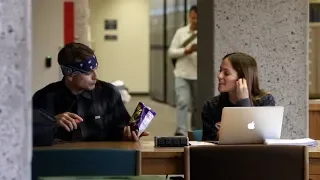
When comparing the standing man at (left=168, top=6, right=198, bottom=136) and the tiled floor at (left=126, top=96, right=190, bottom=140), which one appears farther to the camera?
the tiled floor at (left=126, top=96, right=190, bottom=140)

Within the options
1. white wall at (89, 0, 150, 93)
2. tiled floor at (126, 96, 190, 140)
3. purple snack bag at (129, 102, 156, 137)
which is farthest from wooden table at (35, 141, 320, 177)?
white wall at (89, 0, 150, 93)

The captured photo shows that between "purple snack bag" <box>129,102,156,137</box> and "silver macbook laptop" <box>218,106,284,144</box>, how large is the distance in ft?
1.71

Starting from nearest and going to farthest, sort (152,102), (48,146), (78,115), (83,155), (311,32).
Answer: (83,155), (48,146), (78,115), (311,32), (152,102)

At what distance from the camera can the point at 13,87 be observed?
2045mm

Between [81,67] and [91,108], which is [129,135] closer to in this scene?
[91,108]

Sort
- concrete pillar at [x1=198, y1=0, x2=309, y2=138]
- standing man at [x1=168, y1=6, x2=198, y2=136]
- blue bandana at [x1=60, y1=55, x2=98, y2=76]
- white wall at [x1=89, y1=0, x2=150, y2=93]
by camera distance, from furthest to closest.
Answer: white wall at [x1=89, y1=0, x2=150, y2=93], standing man at [x1=168, y1=6, x2=198, y2=136], concrete pillar at [x1=198, y1=0, x2=309, y2=138], blue bandana at [x1=60, y1=55, x2=98, y2=76]

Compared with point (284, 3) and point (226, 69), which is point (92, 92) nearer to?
point (226, 69)

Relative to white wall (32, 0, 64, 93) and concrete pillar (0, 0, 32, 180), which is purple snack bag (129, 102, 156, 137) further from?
white wall (32, 0, 64, 93)

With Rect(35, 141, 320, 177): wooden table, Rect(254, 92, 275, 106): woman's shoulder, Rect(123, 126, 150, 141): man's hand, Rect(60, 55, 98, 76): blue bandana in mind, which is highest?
Rect(60, 55, 98, 76): blue bandana

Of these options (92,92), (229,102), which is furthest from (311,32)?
(92,92)

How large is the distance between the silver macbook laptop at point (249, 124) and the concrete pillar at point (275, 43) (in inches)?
69.8

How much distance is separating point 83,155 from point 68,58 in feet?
3.76

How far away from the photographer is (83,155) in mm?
A: 3539

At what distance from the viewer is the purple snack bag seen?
4.29m
